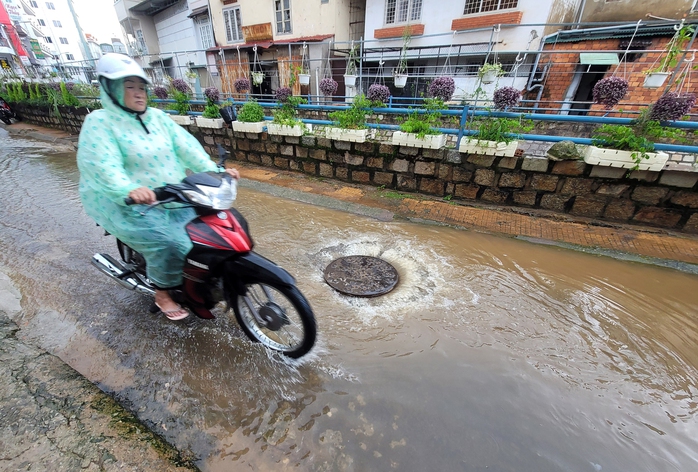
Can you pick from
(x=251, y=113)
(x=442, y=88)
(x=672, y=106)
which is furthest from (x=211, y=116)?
(x=672, y=106)

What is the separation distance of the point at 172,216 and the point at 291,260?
1.42 metres

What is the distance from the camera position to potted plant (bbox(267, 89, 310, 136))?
5.23 m

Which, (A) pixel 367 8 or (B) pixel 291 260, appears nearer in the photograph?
(B) pixel 291 260

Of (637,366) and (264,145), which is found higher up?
(264,145)

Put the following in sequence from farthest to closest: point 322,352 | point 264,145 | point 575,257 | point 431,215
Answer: point 264,145 → point 431,215 → point 575,257 → point 322,352

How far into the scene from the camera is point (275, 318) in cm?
195

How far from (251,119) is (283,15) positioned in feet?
35.2

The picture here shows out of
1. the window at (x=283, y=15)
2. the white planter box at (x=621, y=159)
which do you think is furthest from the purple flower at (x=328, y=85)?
the window at (x=283, y=15)

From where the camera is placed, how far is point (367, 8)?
37.1 ft

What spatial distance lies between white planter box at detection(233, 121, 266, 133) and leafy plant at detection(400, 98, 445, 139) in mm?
2824

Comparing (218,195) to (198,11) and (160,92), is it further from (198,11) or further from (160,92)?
(198,11)

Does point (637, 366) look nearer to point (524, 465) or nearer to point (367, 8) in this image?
point (524, 465)

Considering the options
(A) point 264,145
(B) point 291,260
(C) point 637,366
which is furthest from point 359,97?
(C) point 637,366

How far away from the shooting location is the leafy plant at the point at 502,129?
3875mm
